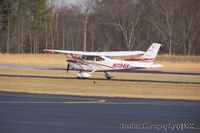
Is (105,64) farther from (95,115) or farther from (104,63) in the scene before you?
(95,115)

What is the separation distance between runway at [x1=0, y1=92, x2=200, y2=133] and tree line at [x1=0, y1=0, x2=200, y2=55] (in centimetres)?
4706

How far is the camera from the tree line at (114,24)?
6550 centimetres

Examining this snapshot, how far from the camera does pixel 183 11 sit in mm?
65250

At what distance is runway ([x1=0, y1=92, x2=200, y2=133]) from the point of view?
35.9 feet

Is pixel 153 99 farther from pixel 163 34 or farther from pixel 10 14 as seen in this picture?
pixel 10 14

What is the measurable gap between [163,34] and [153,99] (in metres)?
49.4

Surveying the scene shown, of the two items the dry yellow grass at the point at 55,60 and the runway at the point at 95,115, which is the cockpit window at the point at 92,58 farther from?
the dry yellow grass at the point at 55,60

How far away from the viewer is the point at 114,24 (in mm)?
68125

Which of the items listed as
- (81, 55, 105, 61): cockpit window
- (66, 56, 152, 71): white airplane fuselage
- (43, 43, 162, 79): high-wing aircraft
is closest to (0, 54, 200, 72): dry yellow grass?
(43, 43, 162, 79): high-wing aircraft

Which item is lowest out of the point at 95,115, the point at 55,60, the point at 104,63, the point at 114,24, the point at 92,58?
the point at 55,60

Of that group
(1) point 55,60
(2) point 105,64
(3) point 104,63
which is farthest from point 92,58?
(1) point 55,60

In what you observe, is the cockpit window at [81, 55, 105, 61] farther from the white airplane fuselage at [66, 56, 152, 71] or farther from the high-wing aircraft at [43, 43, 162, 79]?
the white airplane fuselage at [66, 56, 152, 71]

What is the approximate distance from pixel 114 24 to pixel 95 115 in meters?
55.9

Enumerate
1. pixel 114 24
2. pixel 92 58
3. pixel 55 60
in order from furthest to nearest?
1. pixel 114 24
2. pixel 55 60
3. pixel 92 58
